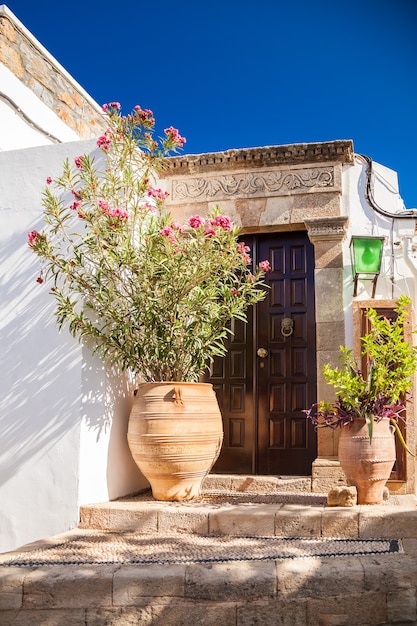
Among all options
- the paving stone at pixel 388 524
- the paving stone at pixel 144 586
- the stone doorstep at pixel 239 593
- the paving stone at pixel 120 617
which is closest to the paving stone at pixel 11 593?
the stone doorstep at pixel 239 593

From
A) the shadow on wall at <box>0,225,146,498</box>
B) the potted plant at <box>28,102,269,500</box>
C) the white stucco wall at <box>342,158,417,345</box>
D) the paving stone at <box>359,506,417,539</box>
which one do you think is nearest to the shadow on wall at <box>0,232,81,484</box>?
the shadow on wall at <box>0,225,146,498</box>

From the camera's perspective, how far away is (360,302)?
5258 millimetres

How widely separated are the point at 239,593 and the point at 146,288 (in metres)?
2.27

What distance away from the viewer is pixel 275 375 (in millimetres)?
5586

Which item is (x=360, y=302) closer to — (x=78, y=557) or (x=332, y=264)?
(x=332, y=264)

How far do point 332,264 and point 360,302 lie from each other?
1.40ft

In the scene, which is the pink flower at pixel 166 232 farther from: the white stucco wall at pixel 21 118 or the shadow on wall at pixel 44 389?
the white stucco wall at pixel 21 118

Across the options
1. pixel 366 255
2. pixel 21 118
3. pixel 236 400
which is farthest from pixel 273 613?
pixel 21 118

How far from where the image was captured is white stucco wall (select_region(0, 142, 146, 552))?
14.6ft

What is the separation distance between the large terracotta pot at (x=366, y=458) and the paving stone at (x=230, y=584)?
4.21 ft

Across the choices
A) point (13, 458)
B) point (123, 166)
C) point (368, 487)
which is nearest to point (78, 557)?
point (13, 458)

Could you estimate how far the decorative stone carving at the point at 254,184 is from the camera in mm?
5594

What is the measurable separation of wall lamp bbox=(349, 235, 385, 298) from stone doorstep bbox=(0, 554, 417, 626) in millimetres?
2688

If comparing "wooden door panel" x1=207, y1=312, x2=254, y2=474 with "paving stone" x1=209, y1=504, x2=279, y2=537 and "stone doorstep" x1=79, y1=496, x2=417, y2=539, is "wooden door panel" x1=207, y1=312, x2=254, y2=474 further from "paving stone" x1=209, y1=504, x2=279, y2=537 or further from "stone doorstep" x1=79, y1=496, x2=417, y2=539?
"paving stone" x1=209, y1=504, x2=279, y2=537
